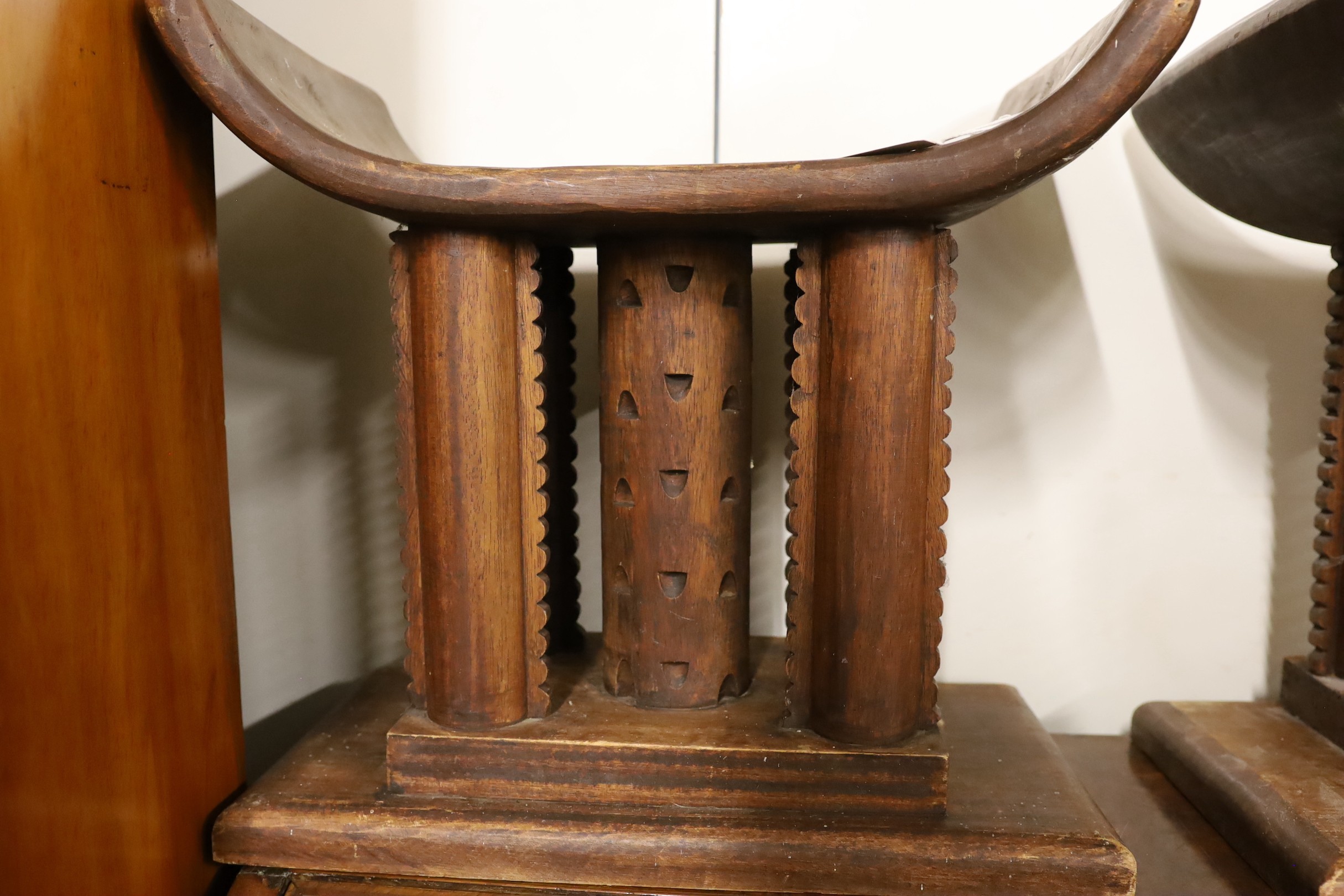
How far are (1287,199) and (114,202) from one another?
0.89m

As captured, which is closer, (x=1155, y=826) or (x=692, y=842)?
(x=692, y=842)

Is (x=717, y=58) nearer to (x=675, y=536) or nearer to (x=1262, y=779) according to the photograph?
(x=675, y=536)

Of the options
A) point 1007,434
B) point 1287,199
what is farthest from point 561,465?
point 1287,199

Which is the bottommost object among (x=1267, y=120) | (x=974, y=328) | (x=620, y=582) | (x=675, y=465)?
(x=620, y=582)

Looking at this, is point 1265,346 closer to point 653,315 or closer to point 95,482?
point 653,315

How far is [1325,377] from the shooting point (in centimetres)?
84

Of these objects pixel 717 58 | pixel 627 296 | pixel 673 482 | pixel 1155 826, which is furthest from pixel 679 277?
pixel 1155 826

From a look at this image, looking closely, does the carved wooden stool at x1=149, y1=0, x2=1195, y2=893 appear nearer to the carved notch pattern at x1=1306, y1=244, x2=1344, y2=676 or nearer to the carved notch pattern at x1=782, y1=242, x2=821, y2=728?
the carved notch pattern at x1=782, y1=242, x2=821, y2=728

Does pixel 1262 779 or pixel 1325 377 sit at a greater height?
pixel 1325 377

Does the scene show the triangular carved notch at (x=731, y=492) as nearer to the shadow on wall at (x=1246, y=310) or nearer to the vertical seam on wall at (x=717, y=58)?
the vertical seam on wall at (x=717, y=58)

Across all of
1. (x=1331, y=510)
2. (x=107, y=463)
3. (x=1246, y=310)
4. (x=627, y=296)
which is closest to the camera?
(x=107, y=463)

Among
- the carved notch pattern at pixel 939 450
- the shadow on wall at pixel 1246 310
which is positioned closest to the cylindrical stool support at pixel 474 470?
the carved notch pattern at pixel 939 450

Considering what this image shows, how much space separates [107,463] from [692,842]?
46cm

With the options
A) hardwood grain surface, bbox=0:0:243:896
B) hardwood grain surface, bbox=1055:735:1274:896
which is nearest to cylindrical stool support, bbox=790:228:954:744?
hardwood grain surface, bbox=1055:735:1274:896
